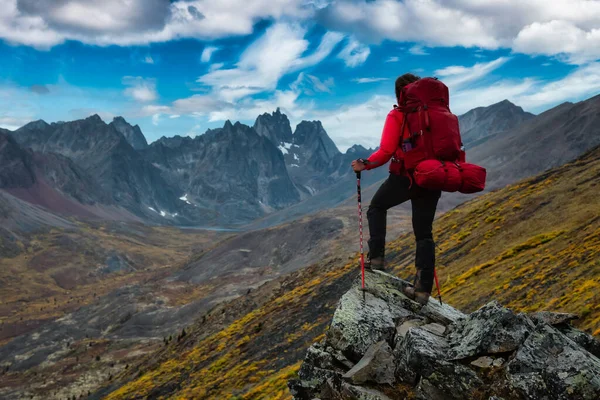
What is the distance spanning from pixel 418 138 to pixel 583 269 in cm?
1187

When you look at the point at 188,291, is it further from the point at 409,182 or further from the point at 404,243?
the point at 409,182

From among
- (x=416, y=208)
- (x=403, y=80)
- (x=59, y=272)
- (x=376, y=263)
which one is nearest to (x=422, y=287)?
(x=376, y=263)

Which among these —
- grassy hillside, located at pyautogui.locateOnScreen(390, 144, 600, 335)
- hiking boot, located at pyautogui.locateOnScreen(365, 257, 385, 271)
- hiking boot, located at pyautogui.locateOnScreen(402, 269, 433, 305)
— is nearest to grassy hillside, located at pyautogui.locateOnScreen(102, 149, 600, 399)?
grassy hillside, located at pyautogui.locateOnScreen(390, 144, 600, 335)

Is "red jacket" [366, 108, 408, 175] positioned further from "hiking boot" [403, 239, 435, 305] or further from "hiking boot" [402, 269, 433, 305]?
"hiking boot" [402, 269, 433, 305]

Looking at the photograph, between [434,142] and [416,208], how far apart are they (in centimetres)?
148

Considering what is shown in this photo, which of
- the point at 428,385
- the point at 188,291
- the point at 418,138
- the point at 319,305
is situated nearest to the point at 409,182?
the point at 418,138

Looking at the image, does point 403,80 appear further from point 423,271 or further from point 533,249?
point 533,249

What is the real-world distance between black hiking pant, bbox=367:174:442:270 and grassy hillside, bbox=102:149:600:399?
17.7 feet

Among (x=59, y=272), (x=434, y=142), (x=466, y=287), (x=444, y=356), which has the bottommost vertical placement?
(x=59, y=272)

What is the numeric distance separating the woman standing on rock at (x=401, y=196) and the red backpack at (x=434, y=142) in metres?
0.25

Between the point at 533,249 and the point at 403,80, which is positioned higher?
the point at 403,80

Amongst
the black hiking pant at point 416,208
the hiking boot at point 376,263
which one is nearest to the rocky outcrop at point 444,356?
the hiking boot at point 376,263

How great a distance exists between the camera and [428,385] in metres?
7.28

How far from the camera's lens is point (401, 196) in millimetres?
9664
